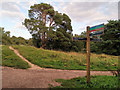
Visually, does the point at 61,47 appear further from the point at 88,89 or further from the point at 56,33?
the point at 88,89

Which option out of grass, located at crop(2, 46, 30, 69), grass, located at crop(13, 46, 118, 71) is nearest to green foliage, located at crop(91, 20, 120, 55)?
grass, located at crop(13, 46, 118, 71)

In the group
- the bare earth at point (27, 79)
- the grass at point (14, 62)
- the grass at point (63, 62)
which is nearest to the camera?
the bare earth at point (27, 79)

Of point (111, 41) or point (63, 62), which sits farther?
point (111, 41)

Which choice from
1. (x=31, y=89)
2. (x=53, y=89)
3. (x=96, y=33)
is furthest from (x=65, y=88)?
(x=96, y=33)

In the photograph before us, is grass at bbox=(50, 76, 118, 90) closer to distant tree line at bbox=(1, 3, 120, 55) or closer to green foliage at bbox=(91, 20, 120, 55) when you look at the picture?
distant tree line at bbox=(1, 3, 120, 55)

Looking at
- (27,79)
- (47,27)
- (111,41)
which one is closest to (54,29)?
(47,27)

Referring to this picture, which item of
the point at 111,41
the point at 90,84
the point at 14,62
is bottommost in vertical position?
the point at 90,84

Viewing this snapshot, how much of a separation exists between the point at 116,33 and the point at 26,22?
24.7 meters

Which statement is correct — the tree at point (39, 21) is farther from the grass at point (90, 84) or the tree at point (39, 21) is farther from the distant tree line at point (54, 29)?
the grass at point (90, 84)

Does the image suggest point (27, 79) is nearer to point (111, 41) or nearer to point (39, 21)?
point (39, 21)

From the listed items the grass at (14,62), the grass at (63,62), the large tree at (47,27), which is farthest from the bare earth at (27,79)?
the large tree at (47,27)

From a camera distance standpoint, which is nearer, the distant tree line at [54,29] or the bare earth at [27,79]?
the bare earth at [27,79]

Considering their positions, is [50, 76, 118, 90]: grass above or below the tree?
below

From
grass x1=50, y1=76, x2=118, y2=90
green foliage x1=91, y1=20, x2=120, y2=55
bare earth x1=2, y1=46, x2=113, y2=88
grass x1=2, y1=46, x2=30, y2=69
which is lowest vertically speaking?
grass x1=50, y1=76, x2=118, y2=90
